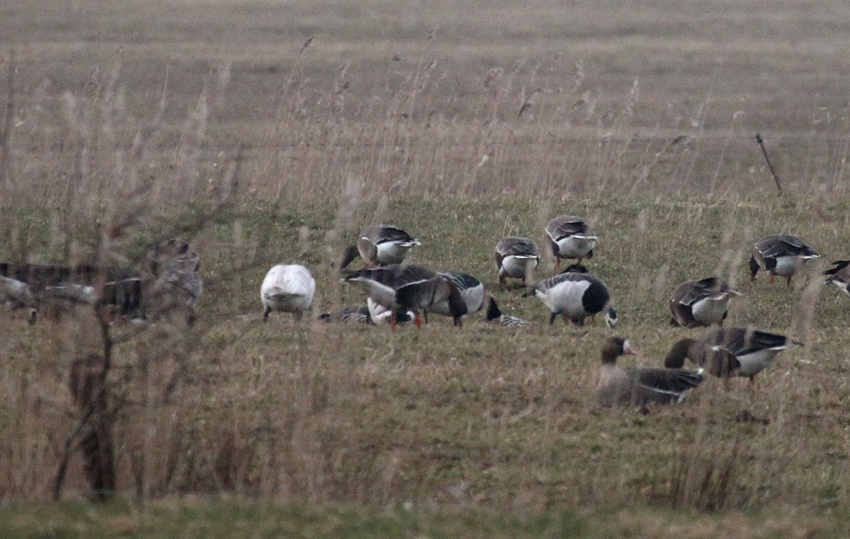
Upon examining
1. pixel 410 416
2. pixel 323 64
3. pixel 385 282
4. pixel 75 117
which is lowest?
pixel 410 416

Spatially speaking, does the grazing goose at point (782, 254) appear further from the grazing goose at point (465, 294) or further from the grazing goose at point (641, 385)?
the grazing goose at point (641, 385)

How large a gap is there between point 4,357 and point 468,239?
23.3 ft

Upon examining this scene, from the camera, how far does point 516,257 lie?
11336 mm

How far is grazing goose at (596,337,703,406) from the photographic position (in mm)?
7395

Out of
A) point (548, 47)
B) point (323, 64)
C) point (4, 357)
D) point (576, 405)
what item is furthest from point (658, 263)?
point (548, 47)

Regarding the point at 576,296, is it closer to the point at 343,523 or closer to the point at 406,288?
the point at 406,288

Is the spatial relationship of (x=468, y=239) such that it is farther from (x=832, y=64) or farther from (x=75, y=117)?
(x=832, y=64)

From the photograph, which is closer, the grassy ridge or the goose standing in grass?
the grassy ridge

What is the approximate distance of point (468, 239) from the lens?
13.3 m

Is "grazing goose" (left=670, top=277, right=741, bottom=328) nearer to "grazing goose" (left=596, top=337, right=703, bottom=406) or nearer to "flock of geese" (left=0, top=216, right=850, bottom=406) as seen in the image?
"flock of geese" (left=0, top=216, right=850, bottom=406)

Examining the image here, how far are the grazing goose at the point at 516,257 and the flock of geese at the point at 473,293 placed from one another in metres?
0.01

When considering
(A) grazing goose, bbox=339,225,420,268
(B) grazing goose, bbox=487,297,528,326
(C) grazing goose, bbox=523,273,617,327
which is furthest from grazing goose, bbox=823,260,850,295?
(A) grazing goose, bbox=339,225,420,268

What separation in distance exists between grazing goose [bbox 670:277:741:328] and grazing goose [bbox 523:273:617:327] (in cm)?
57

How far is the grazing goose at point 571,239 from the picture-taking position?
39.7 feet
